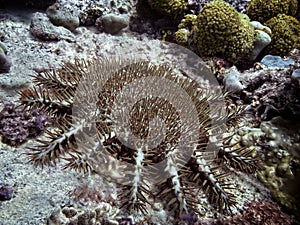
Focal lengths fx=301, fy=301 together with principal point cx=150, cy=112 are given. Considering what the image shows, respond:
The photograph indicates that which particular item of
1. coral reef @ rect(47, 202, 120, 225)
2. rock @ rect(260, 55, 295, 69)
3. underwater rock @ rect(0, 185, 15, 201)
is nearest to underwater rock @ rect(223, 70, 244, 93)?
rock @ rect(260, 55, 295, 69)

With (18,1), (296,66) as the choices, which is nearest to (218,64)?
(296,66)

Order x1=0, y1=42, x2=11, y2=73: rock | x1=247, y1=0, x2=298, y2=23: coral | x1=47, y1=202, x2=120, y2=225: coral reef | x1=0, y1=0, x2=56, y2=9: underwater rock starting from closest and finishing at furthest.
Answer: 1. x1=47, y1=202, x2=120, y2=225: coral reef
2. x1=0, y1=42, x2=11, y2=73: rock
3. x1=0, y1=0, x2=56, y2=9: underwater rock
4. x1=247, y1=0, x2=298, y2=23: coral

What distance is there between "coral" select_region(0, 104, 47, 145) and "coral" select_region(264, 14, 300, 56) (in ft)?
14.7

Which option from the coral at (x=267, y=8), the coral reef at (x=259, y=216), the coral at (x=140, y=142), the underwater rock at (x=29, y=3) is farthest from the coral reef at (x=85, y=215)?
the coral at (x=267, y=8)

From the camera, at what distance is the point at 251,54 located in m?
5.67

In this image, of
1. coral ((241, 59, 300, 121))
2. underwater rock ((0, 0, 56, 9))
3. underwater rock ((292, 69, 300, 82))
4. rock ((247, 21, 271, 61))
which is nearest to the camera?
underwater rock ((292, 69, 300, 82))

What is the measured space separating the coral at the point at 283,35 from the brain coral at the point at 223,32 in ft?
1.85

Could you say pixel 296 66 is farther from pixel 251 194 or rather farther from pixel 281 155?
pixel 251 194

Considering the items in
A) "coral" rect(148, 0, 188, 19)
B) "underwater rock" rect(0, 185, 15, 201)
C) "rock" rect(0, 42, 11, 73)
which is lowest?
"underwater rock" rect(0, 185, 15, 201)

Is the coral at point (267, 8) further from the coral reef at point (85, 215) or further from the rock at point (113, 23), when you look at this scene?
the coral reef at point (85, 215)

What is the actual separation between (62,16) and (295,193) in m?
4.86

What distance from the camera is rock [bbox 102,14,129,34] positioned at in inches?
235

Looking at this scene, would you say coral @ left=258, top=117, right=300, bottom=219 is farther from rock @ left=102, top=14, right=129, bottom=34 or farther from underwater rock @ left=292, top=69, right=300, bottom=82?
rock @ left=102, top=14, right=129, bottom=34

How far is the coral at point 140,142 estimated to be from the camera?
3.08m
